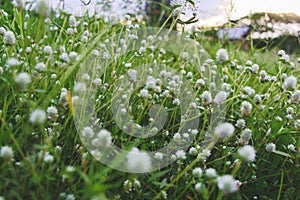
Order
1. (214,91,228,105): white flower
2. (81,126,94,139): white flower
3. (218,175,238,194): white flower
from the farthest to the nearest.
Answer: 1. (214,91,228,105): white flower
2. (81,126,94,139): white flower
3. (218,175,238,194): white flower

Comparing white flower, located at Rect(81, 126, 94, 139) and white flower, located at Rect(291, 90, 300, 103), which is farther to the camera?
white flower, located at Rect(291, 90, 300, 103)

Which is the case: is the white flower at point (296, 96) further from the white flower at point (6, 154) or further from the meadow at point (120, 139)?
the white flower at point (6, 154)

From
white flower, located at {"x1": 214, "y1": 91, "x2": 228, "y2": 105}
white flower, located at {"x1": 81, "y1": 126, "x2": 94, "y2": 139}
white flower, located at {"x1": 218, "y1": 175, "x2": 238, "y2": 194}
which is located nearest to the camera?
white flower, located at {"x1": 218, "y1": 175, "x2": 238, "y2": 194}

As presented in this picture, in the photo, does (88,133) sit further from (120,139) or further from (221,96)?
(221,96)

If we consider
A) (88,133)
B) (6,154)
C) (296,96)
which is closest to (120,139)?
(88,133)

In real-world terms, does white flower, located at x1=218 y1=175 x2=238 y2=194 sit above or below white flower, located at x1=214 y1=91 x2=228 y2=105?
below

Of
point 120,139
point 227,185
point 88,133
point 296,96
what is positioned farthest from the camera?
point 296,96

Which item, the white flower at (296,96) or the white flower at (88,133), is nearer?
the white flower at (88,133)

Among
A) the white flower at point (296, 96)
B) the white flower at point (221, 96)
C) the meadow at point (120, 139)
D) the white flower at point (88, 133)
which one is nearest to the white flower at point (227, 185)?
the meadow at point (120, 139)

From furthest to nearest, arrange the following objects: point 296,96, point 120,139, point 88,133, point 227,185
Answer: point 296,96, point 120,139, point 88,133, point 227,185

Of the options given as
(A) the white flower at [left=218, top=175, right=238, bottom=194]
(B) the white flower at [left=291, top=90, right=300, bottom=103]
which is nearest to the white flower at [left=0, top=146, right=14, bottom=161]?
(A) the white flower at [left=218, top=175, right=238, bottom=194]

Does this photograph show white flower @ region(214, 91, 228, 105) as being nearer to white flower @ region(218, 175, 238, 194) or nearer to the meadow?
the meadow

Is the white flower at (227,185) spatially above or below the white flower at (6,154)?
below
